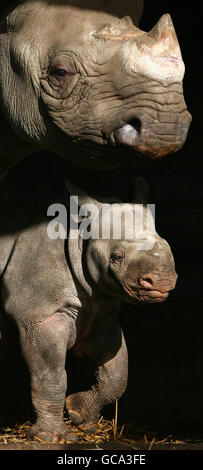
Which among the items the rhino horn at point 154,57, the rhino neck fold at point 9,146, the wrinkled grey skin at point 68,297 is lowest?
the wrinkled grey skin at point 68,297

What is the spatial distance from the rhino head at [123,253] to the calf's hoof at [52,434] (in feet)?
1.97

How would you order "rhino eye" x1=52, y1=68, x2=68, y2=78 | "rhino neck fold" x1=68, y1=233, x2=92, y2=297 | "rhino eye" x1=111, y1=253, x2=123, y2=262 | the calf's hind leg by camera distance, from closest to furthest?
1. "rhino eye" x1=52, y1=68, x2=68, y2=78
2. "rhino eye" x1=111, y1=253, x2=123, y2=262
3. "rhino neck fold" x1=68, y1=233, x2=92, y2=297
4. the calf's hind leg

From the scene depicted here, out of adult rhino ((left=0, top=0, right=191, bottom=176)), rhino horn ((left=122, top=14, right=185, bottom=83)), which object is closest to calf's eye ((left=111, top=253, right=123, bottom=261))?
adult rhino ((left=0, top=0, right=191, bottom=176))

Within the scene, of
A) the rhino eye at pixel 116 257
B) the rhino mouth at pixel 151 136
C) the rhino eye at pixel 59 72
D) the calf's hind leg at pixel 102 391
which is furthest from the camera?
the calf's hind leg at pixel 102 391

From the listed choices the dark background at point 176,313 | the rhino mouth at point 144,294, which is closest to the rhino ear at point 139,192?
the rhino mouth at point 144,294

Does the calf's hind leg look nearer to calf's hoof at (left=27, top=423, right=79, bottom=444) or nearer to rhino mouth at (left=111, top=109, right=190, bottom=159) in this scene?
calf's hoof at (left=27, top=423, right=79, bottom=444)

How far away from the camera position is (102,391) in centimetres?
441

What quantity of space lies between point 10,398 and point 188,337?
987 mm

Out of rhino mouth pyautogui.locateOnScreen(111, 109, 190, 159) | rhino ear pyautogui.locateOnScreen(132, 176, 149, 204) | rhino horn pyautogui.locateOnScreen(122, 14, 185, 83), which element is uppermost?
rhino horn pyautogui.locateOnScreen(122, 14, 185, 83)

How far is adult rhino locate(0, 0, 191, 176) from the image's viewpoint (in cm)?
317

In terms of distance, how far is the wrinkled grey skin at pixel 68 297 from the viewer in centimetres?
399

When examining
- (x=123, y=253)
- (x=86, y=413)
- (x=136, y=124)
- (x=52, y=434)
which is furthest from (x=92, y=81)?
(x=86, y=413)

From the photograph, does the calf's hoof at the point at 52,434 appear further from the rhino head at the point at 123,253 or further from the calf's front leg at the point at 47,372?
the rhino head at the point at 123,253
